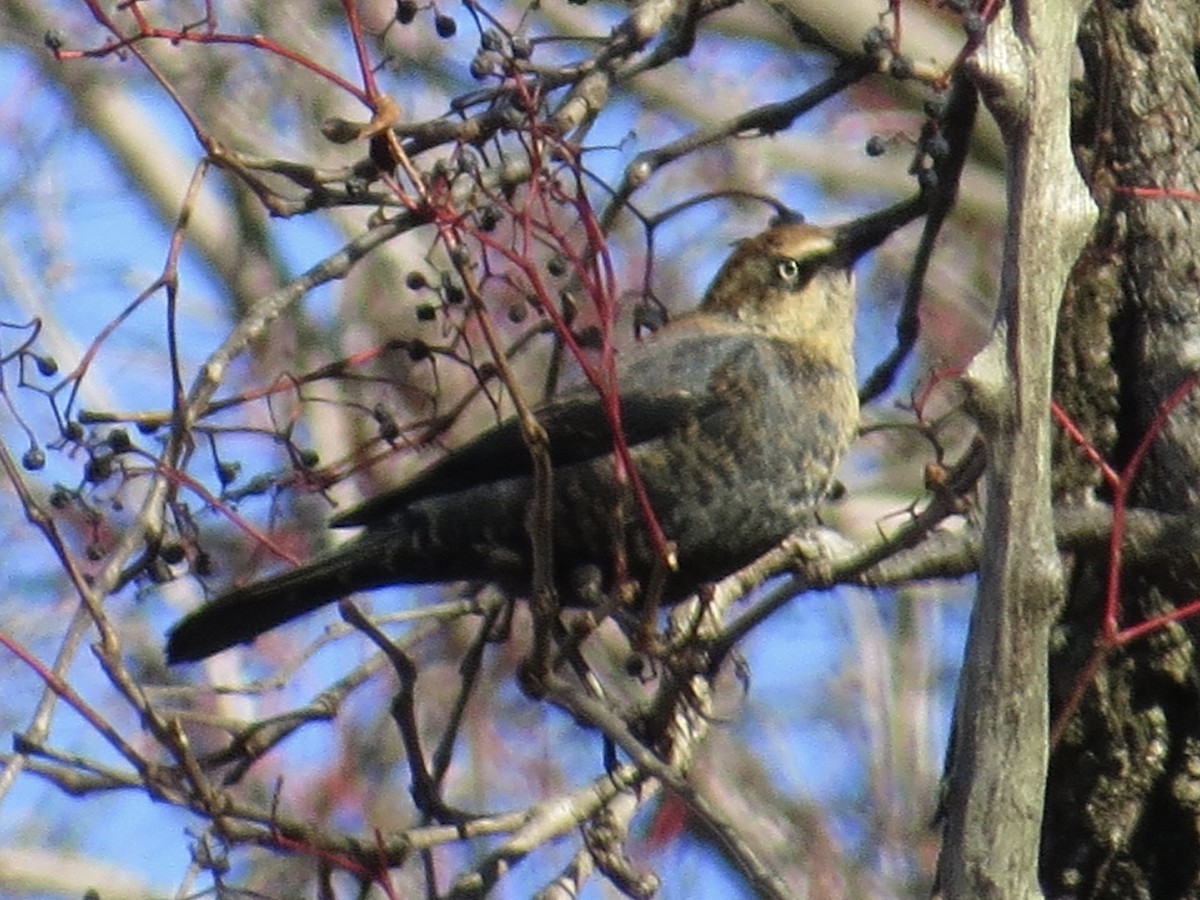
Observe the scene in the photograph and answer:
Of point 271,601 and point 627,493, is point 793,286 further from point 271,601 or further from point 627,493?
point 271,601

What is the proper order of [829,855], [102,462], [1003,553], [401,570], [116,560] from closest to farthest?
[1003,553], [116,560], [102,462], [401,570], [829,855]

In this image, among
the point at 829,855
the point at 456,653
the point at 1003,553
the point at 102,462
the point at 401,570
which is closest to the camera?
the point at 1003,553

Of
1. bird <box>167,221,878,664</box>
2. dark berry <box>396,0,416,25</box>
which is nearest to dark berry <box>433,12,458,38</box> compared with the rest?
dark berry <box>396,0,416,25</box>

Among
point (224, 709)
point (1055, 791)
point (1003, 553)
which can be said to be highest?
point (224, 709)

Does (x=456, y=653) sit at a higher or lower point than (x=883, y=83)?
lower

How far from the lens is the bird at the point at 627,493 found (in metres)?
3.62

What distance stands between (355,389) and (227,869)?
4.12 meters

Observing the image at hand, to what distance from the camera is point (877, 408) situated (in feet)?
18.6

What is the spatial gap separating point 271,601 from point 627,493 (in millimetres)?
615

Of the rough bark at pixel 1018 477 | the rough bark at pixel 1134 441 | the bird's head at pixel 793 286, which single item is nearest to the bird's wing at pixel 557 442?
the bird's head at pixel 793 286

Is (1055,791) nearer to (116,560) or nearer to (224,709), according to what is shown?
(116,560)

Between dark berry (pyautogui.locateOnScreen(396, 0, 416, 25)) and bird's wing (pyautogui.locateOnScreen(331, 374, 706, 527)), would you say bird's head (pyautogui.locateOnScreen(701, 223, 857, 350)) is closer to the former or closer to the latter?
bird's wing (pyautogui.locateOnScreen(331, 374, 706, 527))

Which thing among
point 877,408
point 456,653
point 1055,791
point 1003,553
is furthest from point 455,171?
point 456,653

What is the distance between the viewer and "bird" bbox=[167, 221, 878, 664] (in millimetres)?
3621
